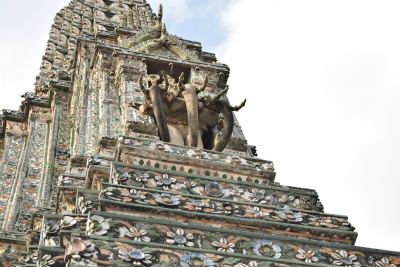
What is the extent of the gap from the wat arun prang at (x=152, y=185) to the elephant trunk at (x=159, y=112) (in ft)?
0.06

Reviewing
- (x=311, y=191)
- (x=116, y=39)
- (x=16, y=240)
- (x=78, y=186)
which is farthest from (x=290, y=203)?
(x=116, y=39)

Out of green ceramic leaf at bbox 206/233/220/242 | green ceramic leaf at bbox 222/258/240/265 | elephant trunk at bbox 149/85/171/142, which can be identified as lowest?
green ceramic leaf at bbox 222/258/240/265

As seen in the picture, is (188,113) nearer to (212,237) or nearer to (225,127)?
(225,127)

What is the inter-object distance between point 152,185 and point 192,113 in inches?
108

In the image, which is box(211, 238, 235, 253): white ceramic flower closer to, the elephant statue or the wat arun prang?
the wat arun prang

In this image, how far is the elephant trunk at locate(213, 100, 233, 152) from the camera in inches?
443

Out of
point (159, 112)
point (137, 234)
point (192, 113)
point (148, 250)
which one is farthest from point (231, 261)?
point (192, 113)

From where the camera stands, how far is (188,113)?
11.4 meters

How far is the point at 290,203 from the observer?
31.0 ft

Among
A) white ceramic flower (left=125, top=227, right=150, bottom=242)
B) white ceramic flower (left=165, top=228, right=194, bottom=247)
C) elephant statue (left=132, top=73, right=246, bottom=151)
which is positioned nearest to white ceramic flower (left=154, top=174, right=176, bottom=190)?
white ceramic flower (left=165, top=228, right=194, bottom=247)

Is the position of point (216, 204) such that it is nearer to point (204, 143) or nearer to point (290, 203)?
point (290, 203)

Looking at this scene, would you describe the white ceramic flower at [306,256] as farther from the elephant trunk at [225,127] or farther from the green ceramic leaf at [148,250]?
the elephant trunk at [225,127]

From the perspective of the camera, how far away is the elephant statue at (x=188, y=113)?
36.9 ft

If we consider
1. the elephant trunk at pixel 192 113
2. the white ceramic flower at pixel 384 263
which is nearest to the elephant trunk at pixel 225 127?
the elephant trunk at pixel 192 113
